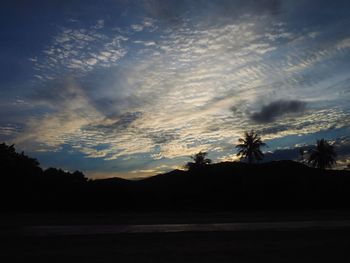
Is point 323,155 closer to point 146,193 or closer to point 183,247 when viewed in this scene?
point 146,193

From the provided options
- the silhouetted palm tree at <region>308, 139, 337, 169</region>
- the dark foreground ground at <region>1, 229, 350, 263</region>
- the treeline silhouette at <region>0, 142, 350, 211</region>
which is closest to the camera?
the dark foreground ground at <region>1, 229, 350, 263</region>

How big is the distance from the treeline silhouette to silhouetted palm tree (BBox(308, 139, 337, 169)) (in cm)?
2765

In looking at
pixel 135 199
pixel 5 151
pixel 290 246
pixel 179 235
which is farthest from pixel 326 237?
pixel 5 151

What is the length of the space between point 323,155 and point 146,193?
49.9m

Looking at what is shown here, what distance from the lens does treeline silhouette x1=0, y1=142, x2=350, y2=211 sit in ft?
134

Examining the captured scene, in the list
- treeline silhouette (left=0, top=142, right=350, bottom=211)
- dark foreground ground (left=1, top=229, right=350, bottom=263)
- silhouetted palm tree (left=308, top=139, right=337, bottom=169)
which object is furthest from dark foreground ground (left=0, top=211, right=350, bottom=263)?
silhouetted palm tree (left=308, top=139, right=337, bottom=169)

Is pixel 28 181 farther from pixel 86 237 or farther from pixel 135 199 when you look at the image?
pixel 86 237

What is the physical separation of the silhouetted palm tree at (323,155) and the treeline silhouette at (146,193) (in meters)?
27.7

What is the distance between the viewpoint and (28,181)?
141ft

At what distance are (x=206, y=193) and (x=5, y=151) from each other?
2421 cm

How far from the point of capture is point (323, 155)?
275 ft

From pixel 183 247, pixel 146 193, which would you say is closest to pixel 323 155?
pixel 146 193

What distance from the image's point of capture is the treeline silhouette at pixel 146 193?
4075 cm

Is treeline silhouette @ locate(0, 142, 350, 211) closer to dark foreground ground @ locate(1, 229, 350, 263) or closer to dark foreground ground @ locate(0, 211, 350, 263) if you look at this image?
dark foreground ground @ locate(0, 211, 350, 263)
